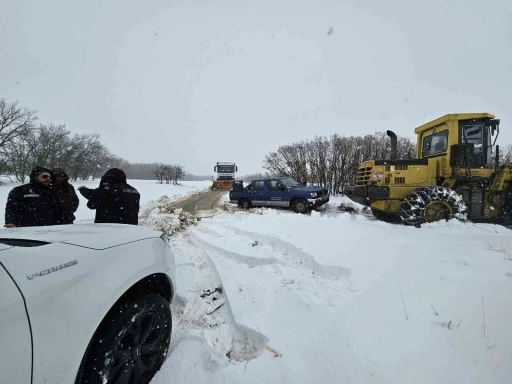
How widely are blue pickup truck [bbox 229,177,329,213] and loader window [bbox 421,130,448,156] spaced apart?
4.13 m

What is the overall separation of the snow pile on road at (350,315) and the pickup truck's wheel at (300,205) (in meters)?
5.87

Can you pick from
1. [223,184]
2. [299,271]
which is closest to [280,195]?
[299,271]

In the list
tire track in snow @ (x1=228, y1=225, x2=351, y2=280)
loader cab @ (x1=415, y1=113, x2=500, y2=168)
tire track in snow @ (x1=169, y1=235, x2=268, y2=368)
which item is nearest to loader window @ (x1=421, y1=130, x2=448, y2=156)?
loader cab @ (x1=415, y1=113, x2=500, y2=168)

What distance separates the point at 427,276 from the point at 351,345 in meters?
1.49

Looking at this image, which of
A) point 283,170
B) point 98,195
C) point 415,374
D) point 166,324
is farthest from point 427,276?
point 283,170

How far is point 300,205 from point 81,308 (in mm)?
9436

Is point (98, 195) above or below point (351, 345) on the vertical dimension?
above

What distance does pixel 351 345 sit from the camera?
1922mm

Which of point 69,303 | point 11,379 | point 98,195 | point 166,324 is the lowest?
point 166,324

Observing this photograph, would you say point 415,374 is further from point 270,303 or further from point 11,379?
point 11,379

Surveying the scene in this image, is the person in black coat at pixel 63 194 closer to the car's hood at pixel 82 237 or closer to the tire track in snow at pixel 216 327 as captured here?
the car's hood at pixel 82 237

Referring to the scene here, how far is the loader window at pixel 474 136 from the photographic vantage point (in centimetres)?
637

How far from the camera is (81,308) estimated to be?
116 cm

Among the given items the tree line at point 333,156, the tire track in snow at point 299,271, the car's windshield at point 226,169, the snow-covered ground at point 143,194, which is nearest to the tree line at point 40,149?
the snow-covered ground at point 143,194
